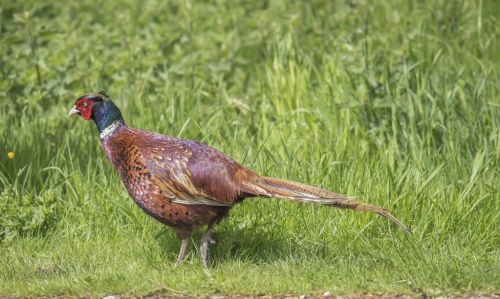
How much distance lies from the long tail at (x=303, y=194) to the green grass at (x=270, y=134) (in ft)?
1.20

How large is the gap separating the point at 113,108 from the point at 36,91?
7.28 feet

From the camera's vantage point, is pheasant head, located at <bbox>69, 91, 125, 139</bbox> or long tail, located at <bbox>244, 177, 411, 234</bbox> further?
pheasant head, located at <bbox>69, 91, 125, 139</bbox>

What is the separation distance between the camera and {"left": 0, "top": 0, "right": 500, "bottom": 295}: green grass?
542 cm

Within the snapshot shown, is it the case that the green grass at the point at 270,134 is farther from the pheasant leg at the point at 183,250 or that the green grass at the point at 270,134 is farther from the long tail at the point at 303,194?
the long tail at the point at 303,194

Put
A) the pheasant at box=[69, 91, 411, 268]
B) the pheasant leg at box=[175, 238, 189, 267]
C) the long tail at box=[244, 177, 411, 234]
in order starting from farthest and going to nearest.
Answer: the pheasant leg at box=[175, 238, 189, 267], the pheasant at box=[69, 91, 411, 268], the long tail at box=[244, 177, 411, 234]

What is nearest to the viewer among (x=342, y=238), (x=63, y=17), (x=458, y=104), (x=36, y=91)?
(x=342, y=238)

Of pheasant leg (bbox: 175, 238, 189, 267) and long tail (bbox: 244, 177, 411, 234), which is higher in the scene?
long tail (bbox: 244, 177, 411, 234)

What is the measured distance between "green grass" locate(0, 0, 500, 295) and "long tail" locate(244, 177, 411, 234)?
0.37 meters

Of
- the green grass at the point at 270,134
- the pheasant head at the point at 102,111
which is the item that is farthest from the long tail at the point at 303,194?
the pheasant head at the point at 102,111

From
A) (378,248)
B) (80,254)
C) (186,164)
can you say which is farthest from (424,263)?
(80,254)

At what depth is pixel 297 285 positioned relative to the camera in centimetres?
509

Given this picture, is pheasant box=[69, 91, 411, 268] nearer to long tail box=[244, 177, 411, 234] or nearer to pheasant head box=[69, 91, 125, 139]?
long tail box=[244, 177, 411, 234]

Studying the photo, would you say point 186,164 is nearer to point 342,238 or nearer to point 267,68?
point 342,238

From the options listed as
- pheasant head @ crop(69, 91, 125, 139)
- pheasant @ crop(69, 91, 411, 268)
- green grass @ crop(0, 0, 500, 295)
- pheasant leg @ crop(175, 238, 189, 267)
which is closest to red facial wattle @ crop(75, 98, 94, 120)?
pheasant head @ crop(69, 91, 125, 139)
